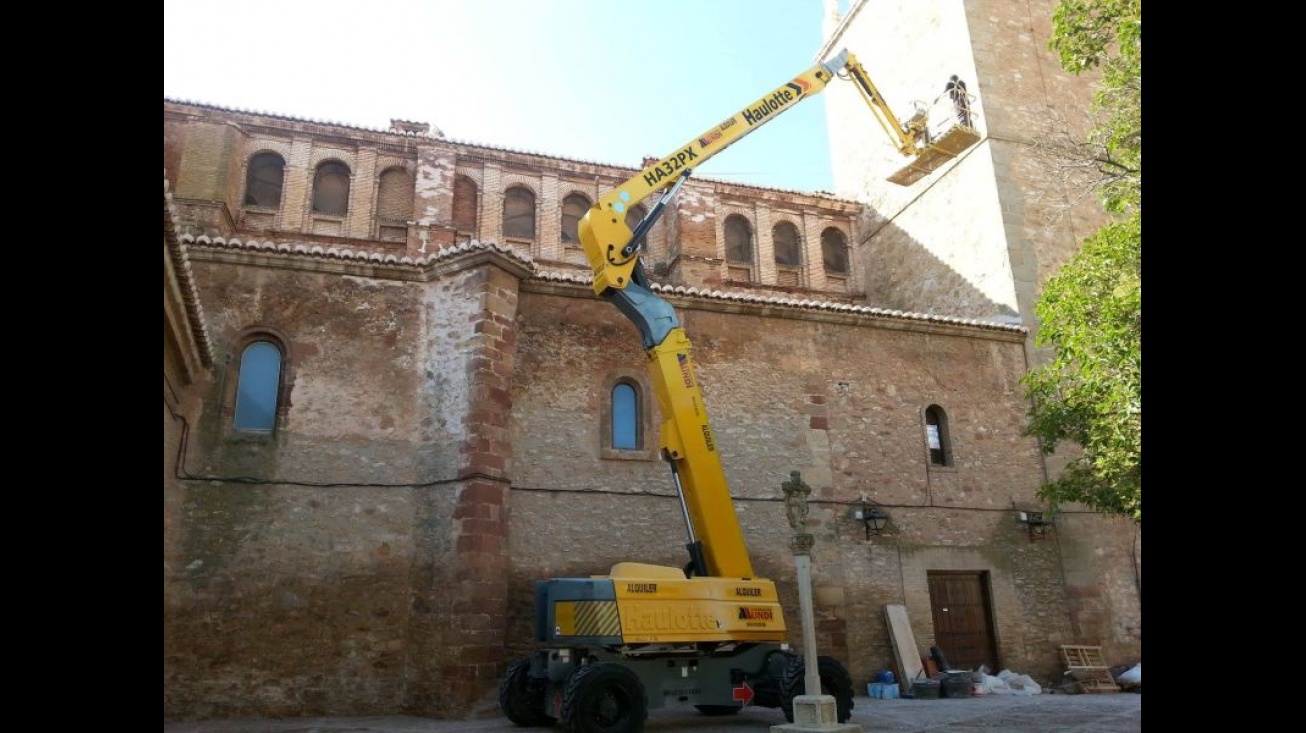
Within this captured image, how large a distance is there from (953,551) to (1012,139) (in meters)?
9.12

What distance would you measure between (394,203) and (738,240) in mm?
8591

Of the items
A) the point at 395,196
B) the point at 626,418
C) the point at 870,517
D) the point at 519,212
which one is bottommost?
the point at 870,517

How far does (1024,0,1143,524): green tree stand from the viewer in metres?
8.82

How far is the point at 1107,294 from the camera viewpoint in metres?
9.89

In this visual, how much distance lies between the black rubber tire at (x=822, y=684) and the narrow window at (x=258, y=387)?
22.0 ft

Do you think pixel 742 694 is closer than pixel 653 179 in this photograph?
Yes

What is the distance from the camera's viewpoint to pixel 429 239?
19109 millimetres

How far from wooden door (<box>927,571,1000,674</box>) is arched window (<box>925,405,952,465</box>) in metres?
1.77

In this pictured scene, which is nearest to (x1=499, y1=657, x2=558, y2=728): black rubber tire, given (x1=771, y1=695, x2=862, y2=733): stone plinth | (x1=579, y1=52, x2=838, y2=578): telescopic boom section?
(x1=579, y1=52, x2=838, y2=578): telescopic boom section

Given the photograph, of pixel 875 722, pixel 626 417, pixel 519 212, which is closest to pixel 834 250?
pixel 519 212

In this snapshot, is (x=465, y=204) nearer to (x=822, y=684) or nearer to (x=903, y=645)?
(x=903, y=645)

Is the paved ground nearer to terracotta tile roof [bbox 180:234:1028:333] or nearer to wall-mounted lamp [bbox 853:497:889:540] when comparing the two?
wall-mounted lamp [bbox 853:497:889:540]

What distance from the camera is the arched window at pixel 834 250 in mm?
22609

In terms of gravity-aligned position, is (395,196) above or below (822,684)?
above
